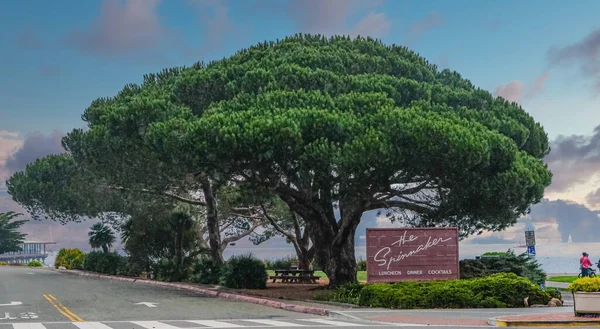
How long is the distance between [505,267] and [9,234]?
84.5 m

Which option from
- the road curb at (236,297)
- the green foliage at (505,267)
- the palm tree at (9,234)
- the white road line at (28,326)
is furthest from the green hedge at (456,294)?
the palm tree at (9,234)

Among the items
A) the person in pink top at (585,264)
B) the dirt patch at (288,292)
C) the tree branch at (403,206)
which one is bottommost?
the dirt patch at (288,292)

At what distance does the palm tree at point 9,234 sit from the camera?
99.9 meters

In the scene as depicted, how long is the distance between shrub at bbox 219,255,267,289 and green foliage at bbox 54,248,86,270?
26.6 meters

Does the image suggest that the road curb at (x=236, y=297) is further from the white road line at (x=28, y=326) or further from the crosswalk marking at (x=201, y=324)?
the white road line at (x=28, y=326)

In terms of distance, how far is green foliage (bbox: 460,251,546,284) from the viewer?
1216 inches

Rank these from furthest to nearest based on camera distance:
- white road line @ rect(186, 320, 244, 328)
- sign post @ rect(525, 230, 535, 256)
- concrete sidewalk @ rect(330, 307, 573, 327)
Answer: sign post @ rect(525, 230, 535, 256), concrete sidewalk @ rect(330, 307, 573, 327), white road line @ rect(186, 320, 244, 328)

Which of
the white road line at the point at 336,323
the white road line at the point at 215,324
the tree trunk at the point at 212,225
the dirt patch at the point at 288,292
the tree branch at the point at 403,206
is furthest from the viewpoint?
the tree trunk at the point at 212,225

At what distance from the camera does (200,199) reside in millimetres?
49250

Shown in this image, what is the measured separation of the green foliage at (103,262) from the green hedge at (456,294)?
29065mm

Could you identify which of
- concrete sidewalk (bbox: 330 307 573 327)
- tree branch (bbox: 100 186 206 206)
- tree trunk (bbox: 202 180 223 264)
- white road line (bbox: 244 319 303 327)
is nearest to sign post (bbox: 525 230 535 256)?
concrete sidewalk (bbox: 330 307 573 327)

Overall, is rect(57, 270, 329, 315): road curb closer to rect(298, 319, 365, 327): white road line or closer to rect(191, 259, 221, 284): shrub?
rect(191, 259, 221, 284): shrub

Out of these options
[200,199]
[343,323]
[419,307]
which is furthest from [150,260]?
[343,323]

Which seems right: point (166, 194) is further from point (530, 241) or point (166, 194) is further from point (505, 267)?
point (530, 241)
